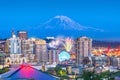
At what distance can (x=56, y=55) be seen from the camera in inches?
1977

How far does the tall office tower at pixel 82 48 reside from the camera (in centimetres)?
4972

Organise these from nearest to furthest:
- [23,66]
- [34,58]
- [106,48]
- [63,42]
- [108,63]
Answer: [23,66]
[108,63]
[34,58]
[63,42]
[106,48]

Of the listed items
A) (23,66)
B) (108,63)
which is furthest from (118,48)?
(23,66)

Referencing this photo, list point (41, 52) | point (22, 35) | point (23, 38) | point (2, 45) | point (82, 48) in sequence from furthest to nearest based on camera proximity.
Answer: point (22, 35), point (23, 38), point (2, 45), point (41, 52), point (82, 48)

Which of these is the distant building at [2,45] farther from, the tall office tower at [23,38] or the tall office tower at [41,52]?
the tall office tower at [41,52]

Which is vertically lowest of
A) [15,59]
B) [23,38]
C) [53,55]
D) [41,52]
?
[15,59]

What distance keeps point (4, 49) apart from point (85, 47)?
6201 millimetres

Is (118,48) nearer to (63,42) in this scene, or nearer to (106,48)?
(106,48)

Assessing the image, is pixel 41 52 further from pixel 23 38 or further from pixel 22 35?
pixel 22 35

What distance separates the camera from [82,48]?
50.2 m

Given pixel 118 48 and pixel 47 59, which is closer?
pixel 47 59

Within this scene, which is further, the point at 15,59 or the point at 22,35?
the point at 22,35

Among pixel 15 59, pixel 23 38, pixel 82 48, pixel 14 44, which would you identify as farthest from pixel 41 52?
pixel 15 59

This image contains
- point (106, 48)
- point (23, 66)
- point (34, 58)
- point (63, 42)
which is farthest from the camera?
point (106, 48)
